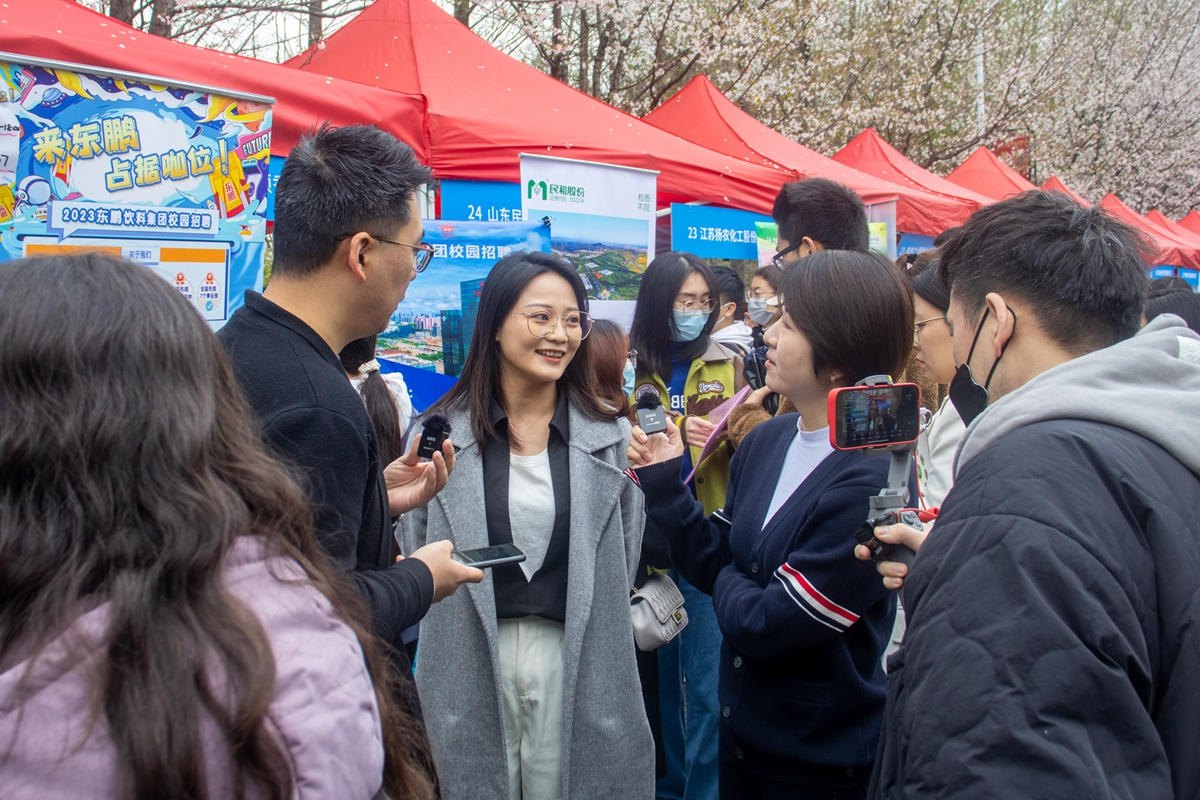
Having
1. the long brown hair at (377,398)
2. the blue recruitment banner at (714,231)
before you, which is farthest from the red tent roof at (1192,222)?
the long brown hair at (377,398)

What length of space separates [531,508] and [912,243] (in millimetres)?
7076

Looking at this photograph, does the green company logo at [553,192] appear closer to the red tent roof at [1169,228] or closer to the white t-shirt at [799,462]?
the white t-shirt at [799,462]

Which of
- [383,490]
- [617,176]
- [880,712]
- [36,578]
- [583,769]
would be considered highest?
[617,176]

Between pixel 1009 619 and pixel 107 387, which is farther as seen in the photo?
pixel 1009 619

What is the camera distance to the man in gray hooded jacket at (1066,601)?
0.94 meters

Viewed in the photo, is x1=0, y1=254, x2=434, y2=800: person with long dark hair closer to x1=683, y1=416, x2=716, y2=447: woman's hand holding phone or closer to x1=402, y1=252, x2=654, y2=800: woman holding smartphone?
x1=402, y1=252, x2=654, y2=800: woman holding smartphone

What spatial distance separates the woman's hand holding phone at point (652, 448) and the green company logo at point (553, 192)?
2.19 m

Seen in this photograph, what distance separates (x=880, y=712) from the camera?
1.97 metres

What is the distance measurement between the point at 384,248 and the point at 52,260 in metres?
0.88

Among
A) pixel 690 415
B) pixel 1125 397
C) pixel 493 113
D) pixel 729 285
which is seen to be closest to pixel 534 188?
pixel 493 113

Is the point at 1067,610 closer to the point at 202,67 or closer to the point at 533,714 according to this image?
the point at 533,714

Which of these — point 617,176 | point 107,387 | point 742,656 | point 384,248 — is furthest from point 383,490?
point 617,176

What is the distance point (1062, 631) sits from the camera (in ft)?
3.10

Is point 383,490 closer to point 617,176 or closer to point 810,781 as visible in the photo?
point 810,781
